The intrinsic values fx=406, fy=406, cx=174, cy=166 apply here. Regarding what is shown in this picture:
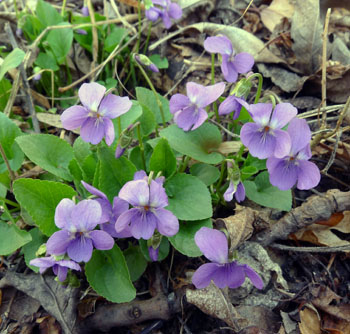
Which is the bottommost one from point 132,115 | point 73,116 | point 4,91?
point 4,91

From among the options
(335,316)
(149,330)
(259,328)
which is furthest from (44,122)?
(335,316)

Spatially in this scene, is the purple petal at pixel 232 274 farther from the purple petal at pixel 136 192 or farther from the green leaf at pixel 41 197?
the green leaf at pixel 41 197

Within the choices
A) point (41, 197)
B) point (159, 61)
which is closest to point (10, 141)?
point (41, 197)

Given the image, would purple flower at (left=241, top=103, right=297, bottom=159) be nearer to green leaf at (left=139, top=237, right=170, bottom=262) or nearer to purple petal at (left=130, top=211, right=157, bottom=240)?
purple petal at (left=130, top=211, right=157, bottom=240)

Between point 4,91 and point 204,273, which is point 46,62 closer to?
point 4,91

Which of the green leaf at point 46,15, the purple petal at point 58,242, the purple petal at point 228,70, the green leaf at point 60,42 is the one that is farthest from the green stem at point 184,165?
the green leaf at point 46,15
